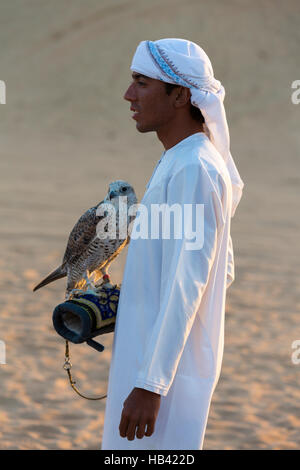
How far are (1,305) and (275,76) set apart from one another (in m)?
19.1

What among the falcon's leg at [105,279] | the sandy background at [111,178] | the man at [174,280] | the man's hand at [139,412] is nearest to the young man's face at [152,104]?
the man at [174,280]

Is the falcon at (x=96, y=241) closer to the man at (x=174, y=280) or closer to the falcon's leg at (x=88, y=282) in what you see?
the falcon's leg at (x=88, y=282)

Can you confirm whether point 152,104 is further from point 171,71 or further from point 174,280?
point 174,280

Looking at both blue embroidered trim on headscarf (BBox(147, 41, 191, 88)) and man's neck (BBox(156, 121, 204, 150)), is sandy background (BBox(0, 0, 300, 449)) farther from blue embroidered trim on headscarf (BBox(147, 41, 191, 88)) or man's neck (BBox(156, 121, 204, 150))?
blue embroidered trim on headscarf (BBox(147, 41, 191, 88))

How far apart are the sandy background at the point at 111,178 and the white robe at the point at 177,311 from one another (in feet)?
8.87

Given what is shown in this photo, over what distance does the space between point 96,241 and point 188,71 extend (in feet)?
2.57

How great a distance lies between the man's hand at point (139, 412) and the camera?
2240mm

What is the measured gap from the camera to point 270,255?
999cm

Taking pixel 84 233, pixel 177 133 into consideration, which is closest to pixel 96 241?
pixel 84 233

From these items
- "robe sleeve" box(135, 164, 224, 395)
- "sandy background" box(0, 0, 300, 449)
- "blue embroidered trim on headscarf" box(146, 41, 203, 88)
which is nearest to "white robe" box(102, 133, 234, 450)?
"robe sleeve" box(135, 164, 224, 395)

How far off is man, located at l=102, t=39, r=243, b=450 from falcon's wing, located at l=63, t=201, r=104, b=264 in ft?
1.91

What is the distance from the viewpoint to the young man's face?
97.0 inches

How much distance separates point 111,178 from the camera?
1429 centimetres

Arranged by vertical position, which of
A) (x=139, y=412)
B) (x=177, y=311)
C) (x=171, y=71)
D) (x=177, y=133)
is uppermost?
(x=171, y=71)
